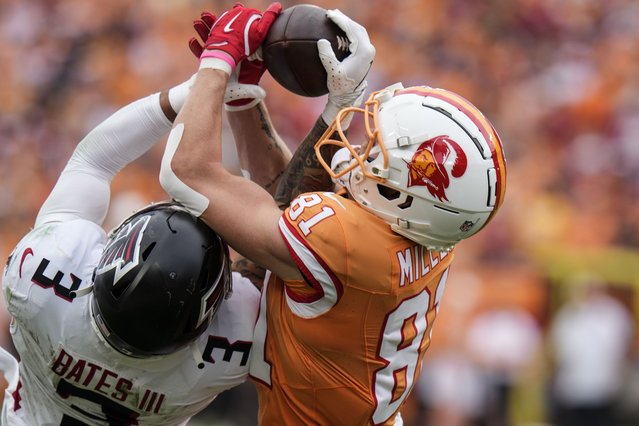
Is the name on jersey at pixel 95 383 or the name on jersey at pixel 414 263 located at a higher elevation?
the name on jersey at pixel 414 263

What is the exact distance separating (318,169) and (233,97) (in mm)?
371

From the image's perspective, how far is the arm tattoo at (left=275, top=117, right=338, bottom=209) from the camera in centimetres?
352

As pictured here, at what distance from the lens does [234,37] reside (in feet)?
10.7

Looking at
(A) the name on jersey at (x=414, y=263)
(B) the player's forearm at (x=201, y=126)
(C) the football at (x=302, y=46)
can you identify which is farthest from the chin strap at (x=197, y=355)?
(C) the football at (x=302, y=46)

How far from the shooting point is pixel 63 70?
11.1 meters

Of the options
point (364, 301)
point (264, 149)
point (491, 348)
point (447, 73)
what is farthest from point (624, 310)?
point (364, 301)

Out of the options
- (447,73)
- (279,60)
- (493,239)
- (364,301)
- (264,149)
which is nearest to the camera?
(364,301)

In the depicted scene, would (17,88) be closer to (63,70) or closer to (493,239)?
(63,70)

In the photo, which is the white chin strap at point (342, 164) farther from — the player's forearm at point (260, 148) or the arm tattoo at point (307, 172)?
the player's forearm at point (260, 148)

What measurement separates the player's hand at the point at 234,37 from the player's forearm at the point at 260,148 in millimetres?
478

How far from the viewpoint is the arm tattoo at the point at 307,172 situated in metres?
3.52

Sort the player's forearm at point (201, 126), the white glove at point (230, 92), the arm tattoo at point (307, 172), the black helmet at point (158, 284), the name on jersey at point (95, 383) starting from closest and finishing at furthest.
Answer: the black helmet at point (158, 284) → the player's forearm at point (201, 126) → the name on jersey at point (95, 383) → the white glove at point (230, 92) → the arm tattoo at point (307, 172)

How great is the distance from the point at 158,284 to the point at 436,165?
850mm

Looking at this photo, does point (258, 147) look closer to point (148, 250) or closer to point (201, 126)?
point (201, 126)
